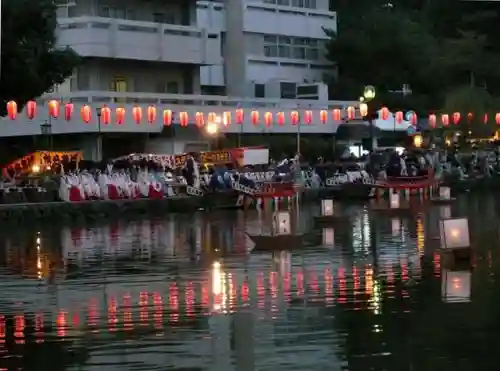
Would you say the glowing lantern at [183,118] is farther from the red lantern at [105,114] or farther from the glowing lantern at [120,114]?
the red lantern at [105,114]

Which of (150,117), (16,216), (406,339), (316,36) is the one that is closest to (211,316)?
(406,339)

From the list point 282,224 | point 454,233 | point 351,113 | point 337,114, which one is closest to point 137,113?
point 351,113

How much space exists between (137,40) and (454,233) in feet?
116

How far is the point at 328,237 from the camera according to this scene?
990 inches

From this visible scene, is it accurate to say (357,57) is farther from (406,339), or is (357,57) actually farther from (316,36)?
(406,339)

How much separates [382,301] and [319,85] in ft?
156

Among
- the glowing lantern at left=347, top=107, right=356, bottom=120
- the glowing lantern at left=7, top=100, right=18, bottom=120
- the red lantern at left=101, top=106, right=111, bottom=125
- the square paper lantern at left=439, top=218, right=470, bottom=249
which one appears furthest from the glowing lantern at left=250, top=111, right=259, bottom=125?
the square paper lantern at left=439, top=218, right=470, bottom=249

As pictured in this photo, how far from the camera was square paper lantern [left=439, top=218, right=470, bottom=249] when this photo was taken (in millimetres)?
18639

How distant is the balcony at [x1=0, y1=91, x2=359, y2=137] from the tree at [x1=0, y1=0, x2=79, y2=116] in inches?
354

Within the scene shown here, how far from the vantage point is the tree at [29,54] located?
34.7m

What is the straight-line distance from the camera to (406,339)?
1212 centimetres

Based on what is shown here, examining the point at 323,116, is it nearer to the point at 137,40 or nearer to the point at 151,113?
the point at 137,40

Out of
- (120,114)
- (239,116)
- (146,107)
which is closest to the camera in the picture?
(120,114)

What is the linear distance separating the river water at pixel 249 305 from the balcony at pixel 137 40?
25769 millimetres
